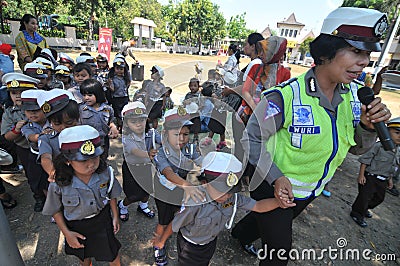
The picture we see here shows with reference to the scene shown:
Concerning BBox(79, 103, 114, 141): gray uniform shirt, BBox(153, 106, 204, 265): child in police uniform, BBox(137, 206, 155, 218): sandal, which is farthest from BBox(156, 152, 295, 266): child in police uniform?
BBox(79, 103, 114, 141): gray uniform shirt

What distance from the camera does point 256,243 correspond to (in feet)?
9.08

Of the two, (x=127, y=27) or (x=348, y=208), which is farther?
(x=127, y=27)

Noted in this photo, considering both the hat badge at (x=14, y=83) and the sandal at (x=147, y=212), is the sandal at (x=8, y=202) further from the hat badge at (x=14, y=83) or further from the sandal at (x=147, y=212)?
the sandal at (x=147, y=212)

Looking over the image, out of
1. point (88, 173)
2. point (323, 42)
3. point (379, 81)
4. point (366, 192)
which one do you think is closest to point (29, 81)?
point (88, 173)

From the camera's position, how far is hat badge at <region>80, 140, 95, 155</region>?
1647 millimetres

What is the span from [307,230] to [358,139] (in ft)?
6.09

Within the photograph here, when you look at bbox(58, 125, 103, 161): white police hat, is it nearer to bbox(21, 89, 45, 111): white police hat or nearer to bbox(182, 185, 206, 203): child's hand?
bbox(182, 185, 206, 203): child's hand

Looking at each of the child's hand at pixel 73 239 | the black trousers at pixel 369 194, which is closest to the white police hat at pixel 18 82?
the child's hand at pixel 73 239

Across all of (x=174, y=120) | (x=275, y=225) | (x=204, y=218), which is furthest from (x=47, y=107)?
(x=275, y=225)

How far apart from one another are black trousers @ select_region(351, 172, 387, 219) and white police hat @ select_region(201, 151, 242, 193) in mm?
2470

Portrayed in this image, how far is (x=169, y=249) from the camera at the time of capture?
8.37ft

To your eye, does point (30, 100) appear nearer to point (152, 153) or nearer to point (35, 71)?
point (152, 153)

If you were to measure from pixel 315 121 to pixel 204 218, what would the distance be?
1053 millimetres

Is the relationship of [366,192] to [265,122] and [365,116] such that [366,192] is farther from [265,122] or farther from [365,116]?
[265,122]
